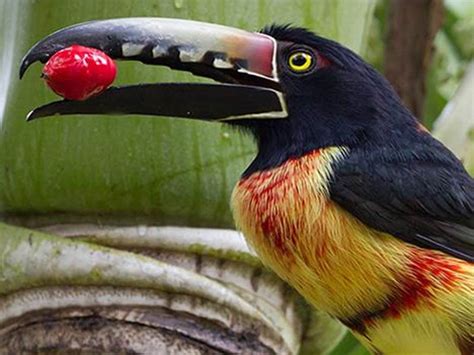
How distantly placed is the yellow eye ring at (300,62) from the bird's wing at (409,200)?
0.17 metres

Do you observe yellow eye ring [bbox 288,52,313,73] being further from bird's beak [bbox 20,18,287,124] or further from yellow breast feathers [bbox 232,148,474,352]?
yellow breast feathers [bbox 232,148,474,352]

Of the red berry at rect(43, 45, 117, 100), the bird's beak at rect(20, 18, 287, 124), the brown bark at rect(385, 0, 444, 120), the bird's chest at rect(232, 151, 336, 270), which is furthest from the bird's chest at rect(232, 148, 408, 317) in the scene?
the brown bark at rect(385, 0, 444, 120)

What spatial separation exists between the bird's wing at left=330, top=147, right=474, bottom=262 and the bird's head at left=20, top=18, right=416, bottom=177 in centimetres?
8

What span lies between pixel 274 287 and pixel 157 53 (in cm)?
44

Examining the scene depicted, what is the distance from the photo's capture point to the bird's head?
215 centimetres

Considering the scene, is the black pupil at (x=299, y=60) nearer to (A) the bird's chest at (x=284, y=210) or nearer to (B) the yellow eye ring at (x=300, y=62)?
(B) the yellow eye ring at (x=300, y=62)

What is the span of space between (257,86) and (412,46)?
1.06 m

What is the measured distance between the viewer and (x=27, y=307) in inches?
88.0

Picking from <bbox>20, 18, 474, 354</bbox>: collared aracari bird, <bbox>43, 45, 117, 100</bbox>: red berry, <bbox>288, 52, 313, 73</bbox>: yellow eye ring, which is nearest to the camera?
<bbox>43, 45, 117, 100</bbox>: red berry

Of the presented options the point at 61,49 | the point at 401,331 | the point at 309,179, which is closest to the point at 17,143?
the point at 61,49

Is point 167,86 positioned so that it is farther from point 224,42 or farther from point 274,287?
point 274,287

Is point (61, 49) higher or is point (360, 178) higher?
point (61, 49)

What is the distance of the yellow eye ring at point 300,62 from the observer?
7.69ft

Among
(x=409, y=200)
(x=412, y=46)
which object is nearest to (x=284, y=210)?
(x=409, y=200)
